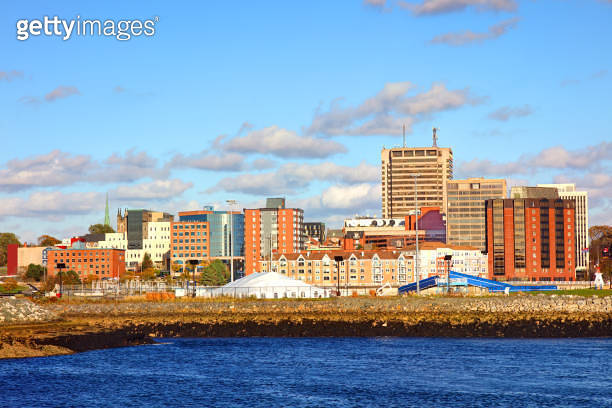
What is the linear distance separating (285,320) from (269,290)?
2848cm

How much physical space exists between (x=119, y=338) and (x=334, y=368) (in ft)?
78.4

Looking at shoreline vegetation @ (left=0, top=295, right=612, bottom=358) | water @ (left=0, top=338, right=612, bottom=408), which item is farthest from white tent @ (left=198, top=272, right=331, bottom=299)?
water @ (left=0, top=338, right=612, bottom=408)

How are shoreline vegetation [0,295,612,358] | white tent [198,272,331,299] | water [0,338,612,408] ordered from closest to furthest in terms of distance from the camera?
water [0,338,612,408]
shoreline vegetation [0,295,612,358]
white tent [198,272,331,299]

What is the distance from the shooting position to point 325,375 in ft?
190

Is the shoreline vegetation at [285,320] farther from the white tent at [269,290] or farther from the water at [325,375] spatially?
the white tent at [269,290]

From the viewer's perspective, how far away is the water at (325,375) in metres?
48.1

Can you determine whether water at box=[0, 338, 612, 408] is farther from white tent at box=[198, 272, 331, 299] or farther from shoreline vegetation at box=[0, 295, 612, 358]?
white tent at box=[198, 272, 331, 299]

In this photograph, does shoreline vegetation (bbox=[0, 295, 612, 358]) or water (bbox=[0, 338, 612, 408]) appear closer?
water (bbox=[0, 338, 612, 408])

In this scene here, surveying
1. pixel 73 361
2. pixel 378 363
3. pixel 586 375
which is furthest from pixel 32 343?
pixel 586 375

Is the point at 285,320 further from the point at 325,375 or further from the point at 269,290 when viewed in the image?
the point at 325,375

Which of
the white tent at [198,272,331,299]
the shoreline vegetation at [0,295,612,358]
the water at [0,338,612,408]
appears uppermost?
the white tent at [198,272,331,299]

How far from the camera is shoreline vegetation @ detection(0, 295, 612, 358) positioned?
2945 inches

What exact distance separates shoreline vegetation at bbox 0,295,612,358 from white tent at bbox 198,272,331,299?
613 cm

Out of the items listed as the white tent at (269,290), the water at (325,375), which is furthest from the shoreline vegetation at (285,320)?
the white tent at (269,290)
